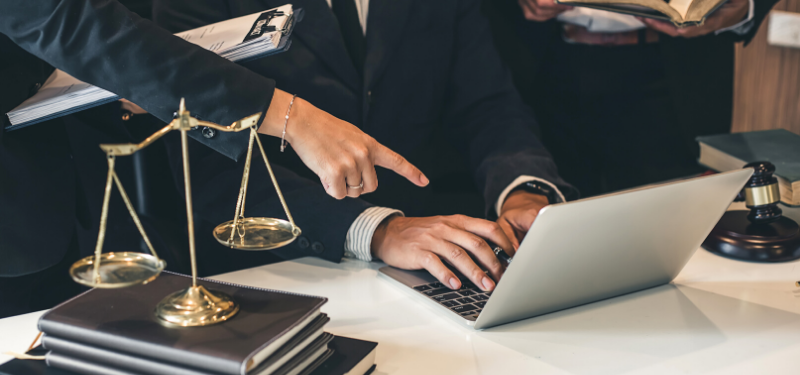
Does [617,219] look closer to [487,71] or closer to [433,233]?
[433,233]

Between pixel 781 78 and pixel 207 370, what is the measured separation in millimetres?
2314

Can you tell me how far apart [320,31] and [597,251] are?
2.54 ft

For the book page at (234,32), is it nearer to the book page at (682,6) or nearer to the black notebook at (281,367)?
the black notebook at (281,367)

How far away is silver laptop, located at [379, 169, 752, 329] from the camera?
2.43ft

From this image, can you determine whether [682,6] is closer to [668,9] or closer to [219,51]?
[668,9]

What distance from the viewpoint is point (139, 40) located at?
0.81m

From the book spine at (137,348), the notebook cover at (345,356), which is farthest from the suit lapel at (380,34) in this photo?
the book spine at (137,348)

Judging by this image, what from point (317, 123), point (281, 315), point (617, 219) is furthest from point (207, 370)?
point (617, 219)

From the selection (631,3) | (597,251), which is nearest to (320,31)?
(631,3)

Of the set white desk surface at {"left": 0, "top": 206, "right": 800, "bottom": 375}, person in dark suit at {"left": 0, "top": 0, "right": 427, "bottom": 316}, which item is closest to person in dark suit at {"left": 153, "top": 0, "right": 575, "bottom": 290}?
white desk surface at {"left": 0, "top": 206, "right": 800, "bottom": 375}

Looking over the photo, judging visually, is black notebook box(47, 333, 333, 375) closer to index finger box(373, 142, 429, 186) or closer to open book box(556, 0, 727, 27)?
index finger box(373, 142, 429, 186)

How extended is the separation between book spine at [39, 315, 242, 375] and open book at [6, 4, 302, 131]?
352 millimetres

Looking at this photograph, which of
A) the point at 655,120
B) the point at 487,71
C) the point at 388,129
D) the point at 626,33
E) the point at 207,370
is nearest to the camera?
the point at 207,370

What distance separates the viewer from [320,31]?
1301 mm
